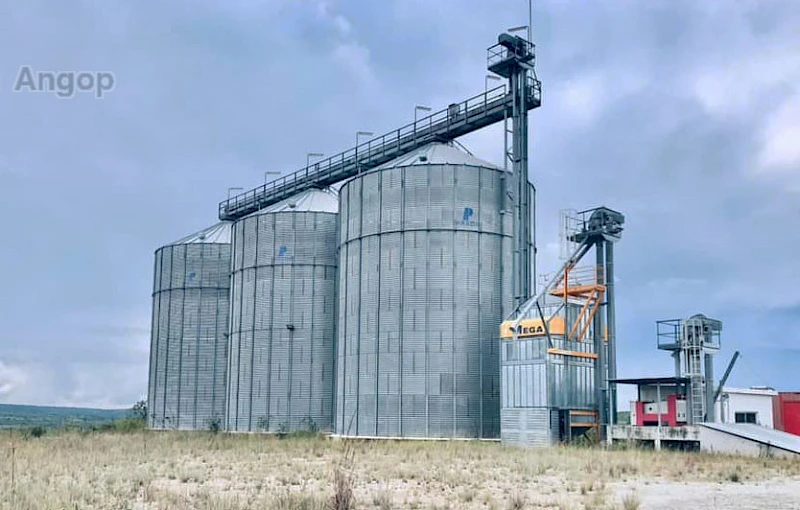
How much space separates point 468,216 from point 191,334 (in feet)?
87.1

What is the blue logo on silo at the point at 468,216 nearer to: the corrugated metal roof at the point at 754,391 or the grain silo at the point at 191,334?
the corrugated metal roof at the point at 754,391

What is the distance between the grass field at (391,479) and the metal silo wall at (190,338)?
2434 centimetres

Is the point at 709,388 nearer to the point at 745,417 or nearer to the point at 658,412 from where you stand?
the point at 658,412

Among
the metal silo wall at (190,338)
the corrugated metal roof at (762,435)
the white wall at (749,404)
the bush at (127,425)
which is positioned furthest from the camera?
the metal silo wall at (190,338)

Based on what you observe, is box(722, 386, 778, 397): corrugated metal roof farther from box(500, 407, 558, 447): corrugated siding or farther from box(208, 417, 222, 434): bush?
box(208, 417, 222, 434): bush

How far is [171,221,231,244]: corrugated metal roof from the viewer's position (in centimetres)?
6253

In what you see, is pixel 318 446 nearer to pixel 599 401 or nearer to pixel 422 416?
pixel 422 416

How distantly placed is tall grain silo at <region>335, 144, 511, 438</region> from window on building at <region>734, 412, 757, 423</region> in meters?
13.0

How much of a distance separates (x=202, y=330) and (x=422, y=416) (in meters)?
24.3

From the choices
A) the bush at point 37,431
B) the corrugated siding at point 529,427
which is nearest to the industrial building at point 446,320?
the corrugated siding at point 529,427

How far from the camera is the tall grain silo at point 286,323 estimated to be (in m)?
50.7

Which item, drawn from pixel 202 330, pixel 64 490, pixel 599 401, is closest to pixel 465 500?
pixel 64 490

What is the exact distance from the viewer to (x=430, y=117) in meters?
48.9

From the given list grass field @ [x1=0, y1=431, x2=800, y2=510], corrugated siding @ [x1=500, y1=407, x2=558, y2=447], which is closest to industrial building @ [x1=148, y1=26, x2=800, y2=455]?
corrugated siding @ [x1=500, y1=407, x2=558, y2=447]
